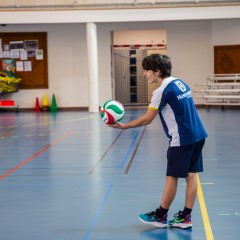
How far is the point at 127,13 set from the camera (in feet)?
69.2

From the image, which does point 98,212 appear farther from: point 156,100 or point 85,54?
point 85,54

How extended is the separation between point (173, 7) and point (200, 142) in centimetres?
1625

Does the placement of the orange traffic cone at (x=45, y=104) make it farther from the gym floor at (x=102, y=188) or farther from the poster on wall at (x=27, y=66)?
the gym floor at (x=102, y=188)

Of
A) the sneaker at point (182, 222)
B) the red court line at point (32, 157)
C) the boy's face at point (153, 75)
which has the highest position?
the boy's face at point (153, 75)

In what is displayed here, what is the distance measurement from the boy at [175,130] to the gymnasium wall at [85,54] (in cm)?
1920

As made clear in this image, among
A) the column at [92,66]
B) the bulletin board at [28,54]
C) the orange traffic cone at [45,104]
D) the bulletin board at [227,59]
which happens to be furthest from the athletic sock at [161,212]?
the bulletin board at [28,54]

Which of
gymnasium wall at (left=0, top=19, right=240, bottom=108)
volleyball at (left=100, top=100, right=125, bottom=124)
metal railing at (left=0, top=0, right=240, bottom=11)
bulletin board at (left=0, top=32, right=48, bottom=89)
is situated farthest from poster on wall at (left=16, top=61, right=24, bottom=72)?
volleyball at (left=100, top=100, right=125, bottom=124)

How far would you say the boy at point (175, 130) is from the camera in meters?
5.04

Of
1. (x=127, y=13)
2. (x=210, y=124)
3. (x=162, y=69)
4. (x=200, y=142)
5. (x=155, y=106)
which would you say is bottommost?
(x=210, y=124)

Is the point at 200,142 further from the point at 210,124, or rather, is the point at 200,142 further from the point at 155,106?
the point at 210,124

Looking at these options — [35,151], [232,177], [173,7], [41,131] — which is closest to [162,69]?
[232,177]

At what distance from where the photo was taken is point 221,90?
70.1 feet

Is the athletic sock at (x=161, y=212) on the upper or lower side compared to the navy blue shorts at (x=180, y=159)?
lower

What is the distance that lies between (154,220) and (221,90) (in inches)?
655
